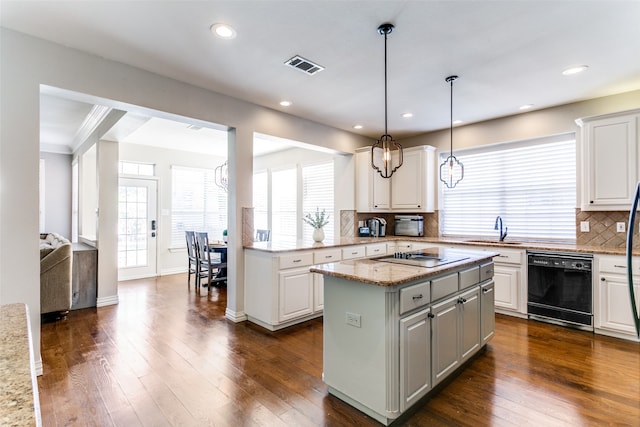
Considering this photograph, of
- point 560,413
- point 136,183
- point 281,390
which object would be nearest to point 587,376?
point 560,413

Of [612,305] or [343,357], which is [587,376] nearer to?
[612,305]

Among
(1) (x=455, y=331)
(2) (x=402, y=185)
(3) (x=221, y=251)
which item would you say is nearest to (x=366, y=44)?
(1) (x=455, y=331)

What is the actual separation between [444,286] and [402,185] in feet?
10.6

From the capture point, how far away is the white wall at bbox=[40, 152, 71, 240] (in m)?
6.61

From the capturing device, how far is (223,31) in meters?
2.46

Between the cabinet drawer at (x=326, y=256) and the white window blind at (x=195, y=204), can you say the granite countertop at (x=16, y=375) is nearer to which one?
the cabinet drawer at (x=326, y=256)

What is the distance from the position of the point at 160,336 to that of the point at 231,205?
5.36 feet

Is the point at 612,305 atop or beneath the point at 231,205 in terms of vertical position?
beneath

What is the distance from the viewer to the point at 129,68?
3.03m

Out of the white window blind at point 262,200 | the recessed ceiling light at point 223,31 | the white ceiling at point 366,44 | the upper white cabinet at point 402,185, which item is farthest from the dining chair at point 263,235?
the recessed ceiling light at point 223,31

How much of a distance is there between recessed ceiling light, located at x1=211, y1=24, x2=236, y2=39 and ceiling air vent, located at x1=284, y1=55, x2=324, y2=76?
0.59m

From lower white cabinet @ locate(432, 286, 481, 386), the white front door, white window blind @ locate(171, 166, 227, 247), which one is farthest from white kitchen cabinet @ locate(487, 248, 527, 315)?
the white front door

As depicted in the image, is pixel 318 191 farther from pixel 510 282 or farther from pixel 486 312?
pixel 486 312

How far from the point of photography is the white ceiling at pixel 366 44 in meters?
2.21
